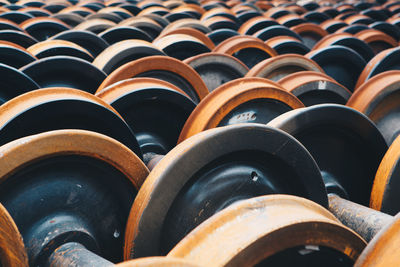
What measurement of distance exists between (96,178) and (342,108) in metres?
0.87

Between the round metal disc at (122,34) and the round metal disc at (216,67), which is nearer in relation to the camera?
the round metal disc at (216,67)

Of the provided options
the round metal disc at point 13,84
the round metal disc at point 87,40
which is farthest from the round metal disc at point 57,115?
the round metal disc at point 87,40

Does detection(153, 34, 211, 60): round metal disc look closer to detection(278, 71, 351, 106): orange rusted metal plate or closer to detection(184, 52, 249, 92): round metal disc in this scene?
detection(184, 52, 249, 92): round metal disc

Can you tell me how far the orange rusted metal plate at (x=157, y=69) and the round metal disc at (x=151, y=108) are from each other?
0.71 ft

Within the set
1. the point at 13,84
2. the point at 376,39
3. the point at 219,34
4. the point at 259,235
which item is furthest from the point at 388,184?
the point at 376,39

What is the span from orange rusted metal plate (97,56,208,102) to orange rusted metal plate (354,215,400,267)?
5.11 ft

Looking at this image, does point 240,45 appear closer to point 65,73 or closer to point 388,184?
point 65,73

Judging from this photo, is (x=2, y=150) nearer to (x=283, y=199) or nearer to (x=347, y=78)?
(x=283, y=199)

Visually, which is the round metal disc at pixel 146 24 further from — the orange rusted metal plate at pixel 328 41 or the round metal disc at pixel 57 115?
the round metal disc at pixel 57 115

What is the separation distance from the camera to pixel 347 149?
161cm

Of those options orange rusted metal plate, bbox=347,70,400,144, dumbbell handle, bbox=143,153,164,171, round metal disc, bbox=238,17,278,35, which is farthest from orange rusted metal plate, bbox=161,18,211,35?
dumbbell handle, bbox=143,153,164,171

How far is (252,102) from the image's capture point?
1836mm

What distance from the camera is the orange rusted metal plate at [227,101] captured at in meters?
1.72

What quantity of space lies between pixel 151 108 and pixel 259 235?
1.23 m
